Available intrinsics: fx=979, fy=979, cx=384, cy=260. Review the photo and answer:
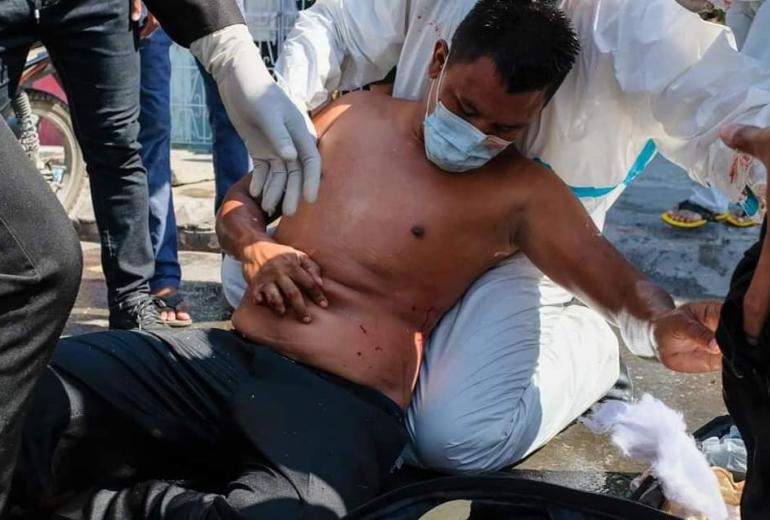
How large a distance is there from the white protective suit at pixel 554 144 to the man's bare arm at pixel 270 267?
31 cm

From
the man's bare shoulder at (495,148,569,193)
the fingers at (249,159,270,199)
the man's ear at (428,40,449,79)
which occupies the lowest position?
the fingers at (249,159,270,199)

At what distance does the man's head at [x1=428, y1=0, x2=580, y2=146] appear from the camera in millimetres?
2037

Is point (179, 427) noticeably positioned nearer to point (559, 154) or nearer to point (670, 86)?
point (559, 154)

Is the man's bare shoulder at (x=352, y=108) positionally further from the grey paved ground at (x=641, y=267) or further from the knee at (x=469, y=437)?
the grey paved ground at (x=641, y=267)

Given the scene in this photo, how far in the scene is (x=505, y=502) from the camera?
Result: 4.38ft

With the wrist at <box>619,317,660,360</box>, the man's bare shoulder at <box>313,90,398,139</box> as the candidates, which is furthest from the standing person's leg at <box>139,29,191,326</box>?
the wrist at <box>619,317,660,360</box>

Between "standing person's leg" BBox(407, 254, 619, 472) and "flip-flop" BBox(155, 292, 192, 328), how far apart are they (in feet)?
3.65

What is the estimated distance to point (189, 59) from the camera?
577 centimetres

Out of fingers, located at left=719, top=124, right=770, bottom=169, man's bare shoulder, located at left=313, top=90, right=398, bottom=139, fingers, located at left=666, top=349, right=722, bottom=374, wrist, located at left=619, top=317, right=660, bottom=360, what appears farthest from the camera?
man's bare shoulder, located at left=313, top=90, right=398, bottom=139

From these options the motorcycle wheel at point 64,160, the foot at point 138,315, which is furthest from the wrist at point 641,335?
the motorcycle wheel at point 64,160

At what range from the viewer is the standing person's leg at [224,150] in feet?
10.9

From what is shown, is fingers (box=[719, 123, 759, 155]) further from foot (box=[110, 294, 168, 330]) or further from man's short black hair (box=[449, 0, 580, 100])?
foot (box=[110, 294, 168, 330])

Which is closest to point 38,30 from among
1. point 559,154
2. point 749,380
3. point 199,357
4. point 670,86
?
point 199,357

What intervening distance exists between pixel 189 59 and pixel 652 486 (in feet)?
14.8
